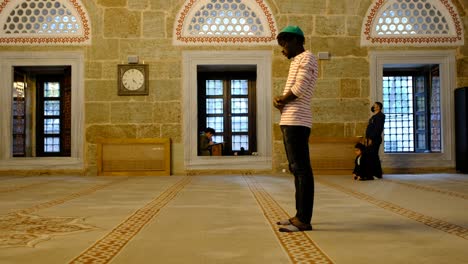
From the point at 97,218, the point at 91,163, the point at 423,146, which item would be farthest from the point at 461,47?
the point at 97,218

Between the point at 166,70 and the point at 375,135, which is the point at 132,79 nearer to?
the point at 166,70

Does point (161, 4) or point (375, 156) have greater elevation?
point (161, 4)

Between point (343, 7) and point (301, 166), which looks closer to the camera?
point (301, 166)

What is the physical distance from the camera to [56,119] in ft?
35.2

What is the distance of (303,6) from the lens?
807 centimetres

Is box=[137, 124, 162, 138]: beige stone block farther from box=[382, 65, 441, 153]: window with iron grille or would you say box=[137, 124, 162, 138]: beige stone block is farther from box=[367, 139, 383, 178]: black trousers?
box=[382, 65, 441, 153]: window with iron grille

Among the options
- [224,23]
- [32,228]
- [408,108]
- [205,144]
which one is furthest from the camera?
[408,108]

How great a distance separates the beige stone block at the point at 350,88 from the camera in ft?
26.2

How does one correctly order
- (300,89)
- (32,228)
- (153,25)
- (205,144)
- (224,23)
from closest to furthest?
(300,89)
(32,228)
(153,25)
(224,23)
(205,144)

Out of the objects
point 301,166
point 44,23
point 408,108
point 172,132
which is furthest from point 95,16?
point 408,108

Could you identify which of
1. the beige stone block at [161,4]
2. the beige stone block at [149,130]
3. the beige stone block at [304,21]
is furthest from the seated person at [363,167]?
the beige stone block at [161,4]

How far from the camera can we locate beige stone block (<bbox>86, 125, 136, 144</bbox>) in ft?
25.9

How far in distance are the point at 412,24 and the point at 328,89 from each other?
1795mm

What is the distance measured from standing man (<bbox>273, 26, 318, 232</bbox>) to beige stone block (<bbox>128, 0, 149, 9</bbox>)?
18.6 ft
